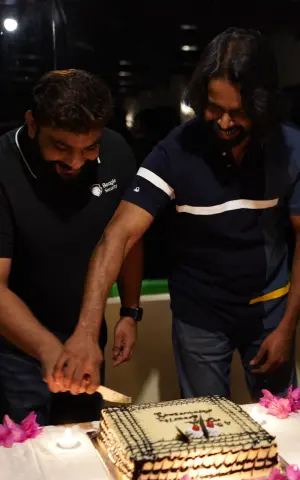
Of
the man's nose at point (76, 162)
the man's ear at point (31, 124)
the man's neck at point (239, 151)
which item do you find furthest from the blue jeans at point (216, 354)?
the man's ear at point (31, 124)

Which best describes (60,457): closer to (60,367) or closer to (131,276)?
(60,367)

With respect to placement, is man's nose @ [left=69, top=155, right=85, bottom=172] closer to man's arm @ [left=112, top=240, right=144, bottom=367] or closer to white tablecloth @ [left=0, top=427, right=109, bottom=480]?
man's arm @ [left=112, top=240, right=144, bottom=367]

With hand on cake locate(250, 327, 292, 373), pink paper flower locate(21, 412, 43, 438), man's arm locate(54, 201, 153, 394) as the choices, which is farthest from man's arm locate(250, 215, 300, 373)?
pink paper flower locate(21, 412, 43, 438)

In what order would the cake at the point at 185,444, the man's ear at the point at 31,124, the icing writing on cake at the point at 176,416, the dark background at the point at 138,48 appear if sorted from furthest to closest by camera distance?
1. the dark background at the point at 138,48
2. the man's ear at the point at 31,124
3. the icing writing on cake at the point at 176,416
4. the cake at the point at 185,444

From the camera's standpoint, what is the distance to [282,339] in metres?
1.91

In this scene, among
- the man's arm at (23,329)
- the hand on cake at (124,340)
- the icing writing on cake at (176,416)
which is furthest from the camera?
the hand on cake at (124,340)

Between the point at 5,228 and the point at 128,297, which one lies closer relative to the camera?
the point at 5,228

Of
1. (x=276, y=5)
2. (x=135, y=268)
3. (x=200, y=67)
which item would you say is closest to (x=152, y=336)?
(x=135, y=268)

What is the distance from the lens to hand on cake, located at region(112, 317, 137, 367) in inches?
76.8

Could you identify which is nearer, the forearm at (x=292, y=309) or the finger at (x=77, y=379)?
the finger at (x=77, y=379)

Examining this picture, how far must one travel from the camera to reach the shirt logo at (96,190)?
1873 mm

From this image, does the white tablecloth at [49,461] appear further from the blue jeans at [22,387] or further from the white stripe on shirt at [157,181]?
the white stripe on shirt at [157,181]

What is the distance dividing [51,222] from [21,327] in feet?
1.01

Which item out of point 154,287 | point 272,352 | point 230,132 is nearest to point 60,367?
point 272,352
